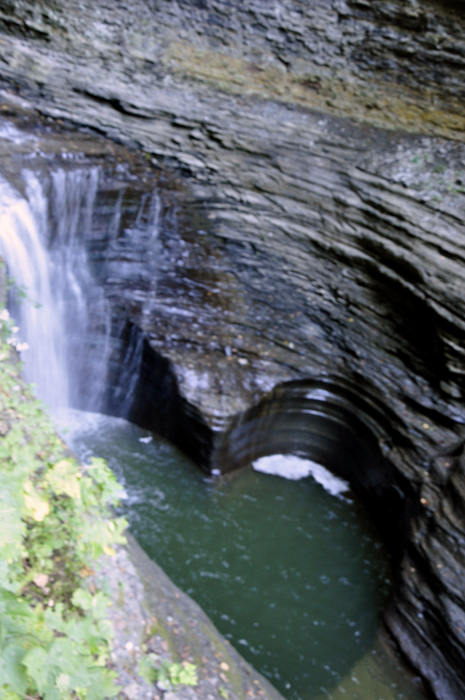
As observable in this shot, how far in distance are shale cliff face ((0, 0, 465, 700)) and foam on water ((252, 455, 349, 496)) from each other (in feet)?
3.49

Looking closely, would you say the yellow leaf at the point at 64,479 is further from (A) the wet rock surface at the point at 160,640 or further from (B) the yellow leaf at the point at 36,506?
(A) the wet rock surface at the point at 160,640

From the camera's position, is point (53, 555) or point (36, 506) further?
point (53, 555)

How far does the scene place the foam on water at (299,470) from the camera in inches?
241

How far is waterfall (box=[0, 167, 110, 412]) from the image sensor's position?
4949 mm

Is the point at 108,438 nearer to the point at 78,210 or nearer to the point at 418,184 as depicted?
the point at 78,210

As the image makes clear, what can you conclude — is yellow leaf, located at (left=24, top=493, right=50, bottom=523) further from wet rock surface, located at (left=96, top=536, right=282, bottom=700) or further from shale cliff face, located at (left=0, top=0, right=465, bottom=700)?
shale cliff face, located at (left=0, top=0, right=465, bottom=700)

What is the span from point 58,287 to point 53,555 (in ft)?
12.8

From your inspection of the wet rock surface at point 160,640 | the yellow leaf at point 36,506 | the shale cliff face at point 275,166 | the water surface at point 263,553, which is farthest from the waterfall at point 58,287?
the yellow leaf at point 36,506

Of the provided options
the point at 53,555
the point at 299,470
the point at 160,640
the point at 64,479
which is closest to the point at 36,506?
the point at 64,479

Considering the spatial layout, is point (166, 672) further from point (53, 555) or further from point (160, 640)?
point (53, 555)

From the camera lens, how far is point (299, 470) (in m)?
6.29

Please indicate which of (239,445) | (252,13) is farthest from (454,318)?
(252,13)

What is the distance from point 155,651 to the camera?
105 inches

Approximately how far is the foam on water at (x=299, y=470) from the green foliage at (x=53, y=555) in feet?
12.3
